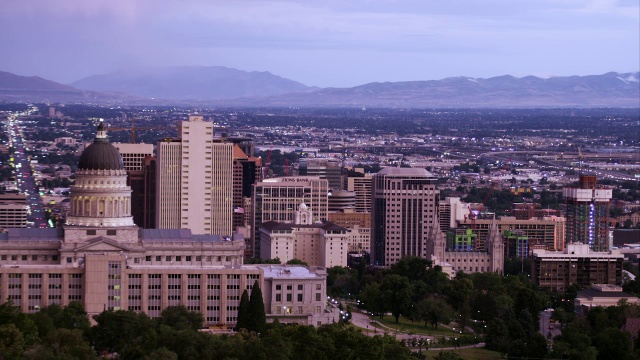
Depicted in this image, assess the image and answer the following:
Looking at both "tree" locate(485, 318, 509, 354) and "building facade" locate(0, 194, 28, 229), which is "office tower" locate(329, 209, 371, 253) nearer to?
"building facade" locate(0, 194, 28, 229)

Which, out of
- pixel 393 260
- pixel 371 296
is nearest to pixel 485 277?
pixel 371 296

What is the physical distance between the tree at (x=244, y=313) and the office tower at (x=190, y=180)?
4154 cm

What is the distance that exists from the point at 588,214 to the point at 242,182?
115ft

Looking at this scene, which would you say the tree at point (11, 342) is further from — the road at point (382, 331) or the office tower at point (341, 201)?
the office tower at point (341, 201)

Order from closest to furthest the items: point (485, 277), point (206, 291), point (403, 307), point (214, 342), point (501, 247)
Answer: point (214, 342), point (206, 291), point (403, 307), point (485, 277), point (501, 247)

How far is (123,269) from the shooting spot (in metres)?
98.0

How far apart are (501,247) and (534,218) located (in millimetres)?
26867

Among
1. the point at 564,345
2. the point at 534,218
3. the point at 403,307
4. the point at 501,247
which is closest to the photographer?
the point at 564,345

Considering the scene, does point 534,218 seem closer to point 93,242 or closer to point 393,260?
point 393,260

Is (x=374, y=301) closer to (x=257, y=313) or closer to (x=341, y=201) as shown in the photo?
(x=257, y=313)

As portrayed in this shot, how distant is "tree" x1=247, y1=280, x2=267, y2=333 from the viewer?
308ft

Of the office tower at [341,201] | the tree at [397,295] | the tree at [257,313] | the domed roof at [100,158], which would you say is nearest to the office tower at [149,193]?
the tree at [397,295]

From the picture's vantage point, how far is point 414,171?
155 meters

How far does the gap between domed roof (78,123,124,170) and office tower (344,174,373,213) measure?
7898 cm
